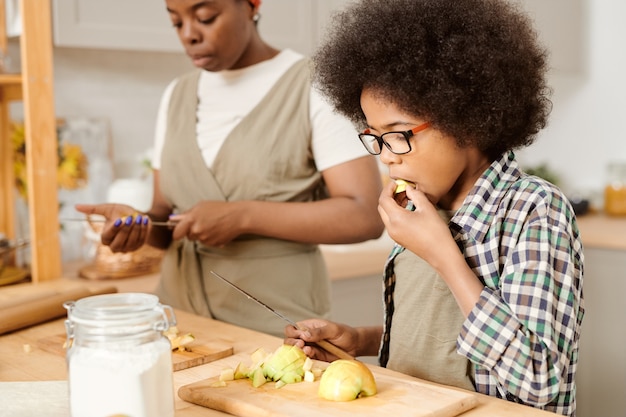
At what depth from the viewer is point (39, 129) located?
1854 mm

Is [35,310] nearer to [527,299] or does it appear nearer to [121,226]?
[121,226]

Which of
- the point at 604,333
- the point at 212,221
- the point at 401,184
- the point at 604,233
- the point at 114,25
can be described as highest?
the point at 114,25

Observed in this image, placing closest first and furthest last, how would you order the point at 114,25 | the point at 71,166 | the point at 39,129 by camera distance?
1. the point at 39,129
2. the point at 114,25
3. the point at 71,166

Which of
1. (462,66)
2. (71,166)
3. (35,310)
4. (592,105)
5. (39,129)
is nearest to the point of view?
(462,66)

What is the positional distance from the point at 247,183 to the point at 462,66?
2.28 ft

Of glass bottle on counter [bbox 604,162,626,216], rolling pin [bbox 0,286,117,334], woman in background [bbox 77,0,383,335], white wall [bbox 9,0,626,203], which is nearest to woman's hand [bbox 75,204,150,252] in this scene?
woman in background [bbox 77,0,383,335]

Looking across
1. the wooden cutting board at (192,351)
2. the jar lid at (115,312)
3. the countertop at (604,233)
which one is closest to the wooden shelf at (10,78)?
the wooden cutting board at (192,351)

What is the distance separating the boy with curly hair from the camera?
3.31ft

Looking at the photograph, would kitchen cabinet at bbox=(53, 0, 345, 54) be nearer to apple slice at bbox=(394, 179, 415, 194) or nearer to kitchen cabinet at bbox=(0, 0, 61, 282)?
kitchen cabinet at bbox=(0, 0, 61, 282)

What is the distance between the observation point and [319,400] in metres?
0.97

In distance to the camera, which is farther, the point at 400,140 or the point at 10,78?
the point at 10,78

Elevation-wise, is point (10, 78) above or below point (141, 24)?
below

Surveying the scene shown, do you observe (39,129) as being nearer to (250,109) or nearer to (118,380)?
(250,109)

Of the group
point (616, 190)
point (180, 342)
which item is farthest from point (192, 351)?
point (616, 190)
